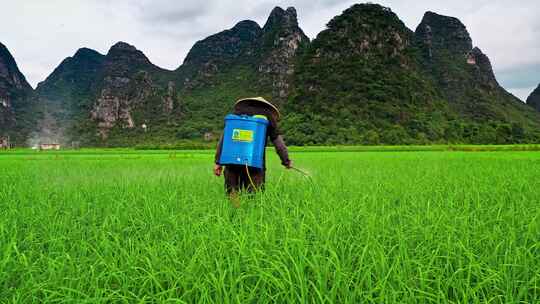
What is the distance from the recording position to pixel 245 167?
341 cm

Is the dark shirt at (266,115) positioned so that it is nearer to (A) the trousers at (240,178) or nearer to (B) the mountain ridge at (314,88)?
(A) the trousers at (240,178)

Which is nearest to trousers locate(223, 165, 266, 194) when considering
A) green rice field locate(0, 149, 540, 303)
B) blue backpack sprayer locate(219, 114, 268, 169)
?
green rice field locate(0, 149, 540, 303)

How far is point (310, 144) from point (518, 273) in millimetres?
→ 33246

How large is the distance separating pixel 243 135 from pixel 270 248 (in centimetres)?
136

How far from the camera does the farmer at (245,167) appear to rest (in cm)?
343

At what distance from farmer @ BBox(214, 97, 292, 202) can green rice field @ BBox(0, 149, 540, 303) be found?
0.59 feet

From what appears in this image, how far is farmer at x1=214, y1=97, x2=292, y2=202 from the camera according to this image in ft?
11.3

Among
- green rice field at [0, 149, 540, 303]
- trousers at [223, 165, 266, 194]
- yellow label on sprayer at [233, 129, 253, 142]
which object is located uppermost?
yellow label on sprayer at [233, 129, 253, 142]

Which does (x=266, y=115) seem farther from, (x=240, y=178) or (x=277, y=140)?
(x=240, y=178)

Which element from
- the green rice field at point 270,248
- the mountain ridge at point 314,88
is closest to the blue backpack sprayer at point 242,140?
the green rice field at point 270,248

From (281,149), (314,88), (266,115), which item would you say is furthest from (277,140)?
(314,88)

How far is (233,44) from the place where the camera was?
306ft

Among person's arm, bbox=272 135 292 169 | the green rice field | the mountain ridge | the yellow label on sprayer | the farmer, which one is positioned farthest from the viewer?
the mountain ridge

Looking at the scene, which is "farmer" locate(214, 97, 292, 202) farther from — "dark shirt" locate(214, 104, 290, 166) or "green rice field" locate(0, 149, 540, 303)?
"green rice field" locate(0, 149, 540, 303)
